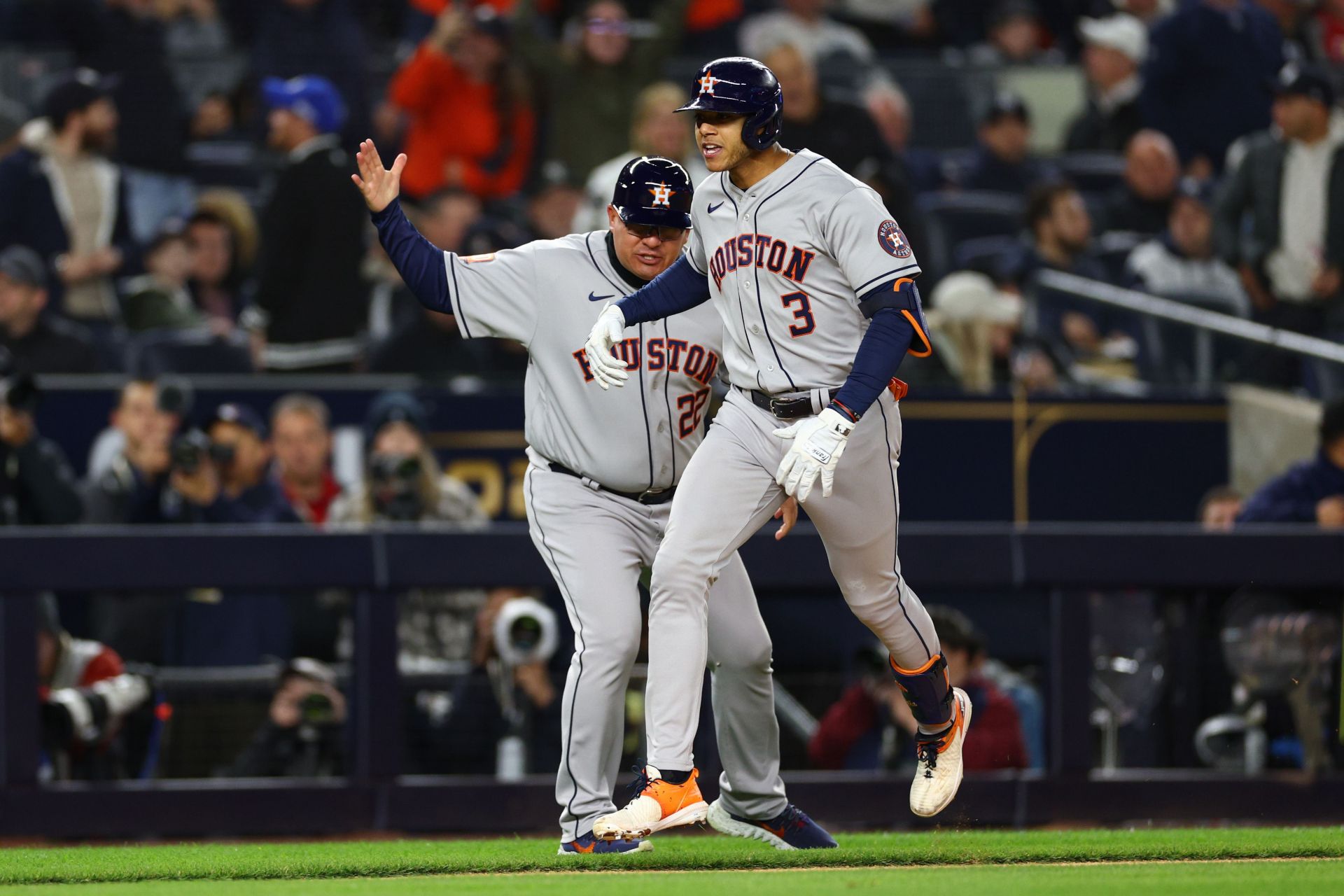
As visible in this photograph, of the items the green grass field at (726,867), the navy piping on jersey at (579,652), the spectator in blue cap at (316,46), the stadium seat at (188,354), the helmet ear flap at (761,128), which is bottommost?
the green grass field at (726,867)

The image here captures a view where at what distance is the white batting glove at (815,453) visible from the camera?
4129 mm

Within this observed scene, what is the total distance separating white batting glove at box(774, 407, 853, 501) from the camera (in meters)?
4.13

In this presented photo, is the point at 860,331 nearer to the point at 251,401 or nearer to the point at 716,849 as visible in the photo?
the point at 716,849

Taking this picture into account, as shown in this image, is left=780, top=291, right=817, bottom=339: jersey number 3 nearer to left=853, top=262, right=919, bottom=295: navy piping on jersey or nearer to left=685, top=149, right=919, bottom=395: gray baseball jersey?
left=685, top=149, right=919, bottom=395: gray baseball jersey

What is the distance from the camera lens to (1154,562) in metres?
6.61

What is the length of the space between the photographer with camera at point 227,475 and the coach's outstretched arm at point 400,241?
8.31 ft

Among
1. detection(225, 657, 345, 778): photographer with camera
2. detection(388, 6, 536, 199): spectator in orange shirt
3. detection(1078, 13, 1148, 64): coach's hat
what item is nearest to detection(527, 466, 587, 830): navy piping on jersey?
detection(225, 657, 345, 778): photographer with camera

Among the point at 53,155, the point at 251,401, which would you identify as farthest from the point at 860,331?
the point at 53,155

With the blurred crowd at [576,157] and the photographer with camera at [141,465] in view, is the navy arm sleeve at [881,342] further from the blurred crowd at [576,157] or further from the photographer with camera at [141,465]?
the blurred crowd at [576,157]

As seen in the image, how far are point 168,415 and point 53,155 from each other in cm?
243

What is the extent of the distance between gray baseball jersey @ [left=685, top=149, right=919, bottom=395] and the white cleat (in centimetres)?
94

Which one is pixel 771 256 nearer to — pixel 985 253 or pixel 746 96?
pixel 746 96

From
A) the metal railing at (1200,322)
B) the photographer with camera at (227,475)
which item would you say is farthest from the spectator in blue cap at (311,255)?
the metal railing at (1200,322)

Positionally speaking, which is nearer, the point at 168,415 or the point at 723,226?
the point at 723,226
